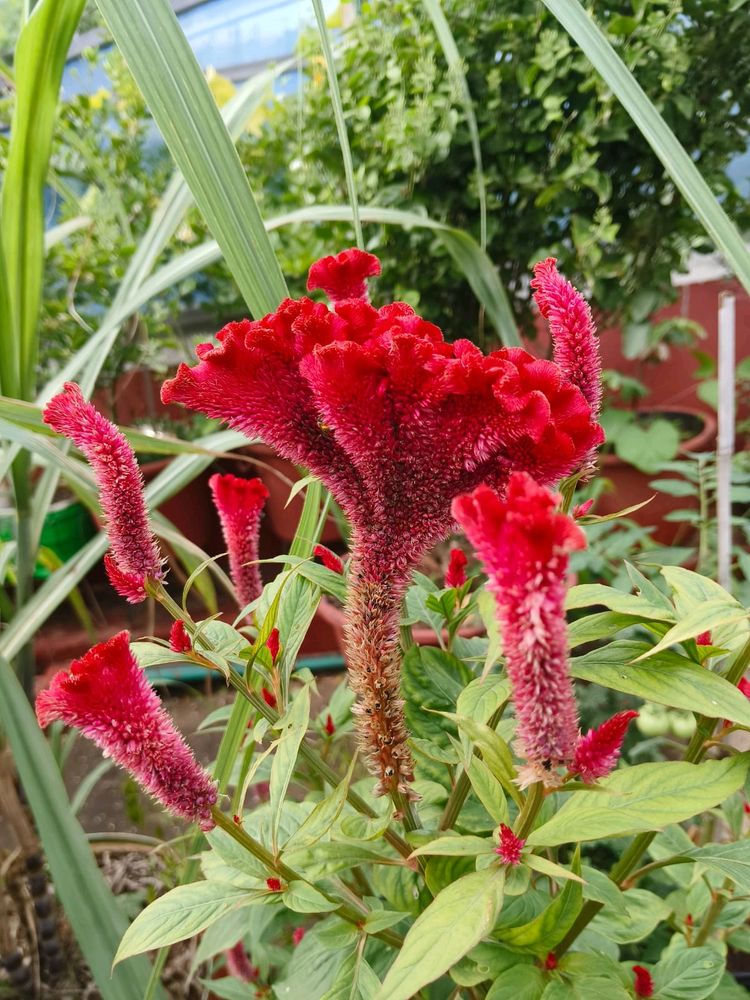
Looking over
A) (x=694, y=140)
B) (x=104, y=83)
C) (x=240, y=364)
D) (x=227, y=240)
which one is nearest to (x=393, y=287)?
(x=694, y=140)

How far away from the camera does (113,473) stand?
1.03ft

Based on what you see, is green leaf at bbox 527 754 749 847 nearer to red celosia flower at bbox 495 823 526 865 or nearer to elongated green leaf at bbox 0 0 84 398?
red celosia flower at bbox 495 823 526 865

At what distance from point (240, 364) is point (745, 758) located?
0.28 meters

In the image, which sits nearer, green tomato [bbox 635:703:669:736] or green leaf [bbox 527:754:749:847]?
green leaf [bbox 527:754:749:847]

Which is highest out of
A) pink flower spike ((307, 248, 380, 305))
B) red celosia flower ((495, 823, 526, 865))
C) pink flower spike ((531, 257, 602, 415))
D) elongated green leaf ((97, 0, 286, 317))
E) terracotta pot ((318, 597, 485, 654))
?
→ elongated green leaf ((97, 0, 286, 317))

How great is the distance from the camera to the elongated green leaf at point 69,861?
41cm

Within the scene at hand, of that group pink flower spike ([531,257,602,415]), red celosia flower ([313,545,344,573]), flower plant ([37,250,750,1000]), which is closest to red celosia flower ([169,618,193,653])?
flower plant ([37,250,750,1000])

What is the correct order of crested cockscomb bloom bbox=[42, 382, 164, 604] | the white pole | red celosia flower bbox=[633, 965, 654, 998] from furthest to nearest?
1. the white pole
2. red celosia flower bbox=[633, 965, 654, 998]
3. crested cockscomb bloom bbox=[42, 382, 164, 604]

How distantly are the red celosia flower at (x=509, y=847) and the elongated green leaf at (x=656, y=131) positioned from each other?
280 millimetres

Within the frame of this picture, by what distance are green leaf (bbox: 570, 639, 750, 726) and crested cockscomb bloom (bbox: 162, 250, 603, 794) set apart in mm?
93

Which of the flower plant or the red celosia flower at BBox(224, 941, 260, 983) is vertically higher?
the flower plant

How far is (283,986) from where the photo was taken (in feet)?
1.43

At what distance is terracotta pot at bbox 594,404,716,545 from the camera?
1389mm

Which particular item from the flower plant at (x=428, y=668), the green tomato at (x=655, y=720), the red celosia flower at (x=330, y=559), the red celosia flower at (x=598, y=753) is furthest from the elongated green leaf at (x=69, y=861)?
the green tomato at (x=655, y=720)
